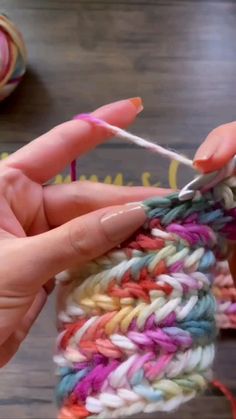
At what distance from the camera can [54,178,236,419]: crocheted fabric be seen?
0.61 meters

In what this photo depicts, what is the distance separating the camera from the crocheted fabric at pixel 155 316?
61cm

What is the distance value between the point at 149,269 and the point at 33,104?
58 cm

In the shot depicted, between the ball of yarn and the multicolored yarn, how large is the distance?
0.47m

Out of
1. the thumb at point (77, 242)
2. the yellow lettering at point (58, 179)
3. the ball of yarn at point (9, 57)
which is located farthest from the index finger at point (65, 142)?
the ball of yarn at point (9, 57)

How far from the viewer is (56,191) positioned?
767 millimetres

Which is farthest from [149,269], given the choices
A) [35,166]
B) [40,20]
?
[40,20]

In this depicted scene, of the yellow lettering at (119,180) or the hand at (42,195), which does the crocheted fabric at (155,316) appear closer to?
the hand at (42,195)

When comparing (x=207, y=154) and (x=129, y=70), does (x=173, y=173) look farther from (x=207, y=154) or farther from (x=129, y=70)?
(x=207, y=154)

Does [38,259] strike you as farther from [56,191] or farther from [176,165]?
[176,165]

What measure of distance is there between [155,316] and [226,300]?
33 centimetres

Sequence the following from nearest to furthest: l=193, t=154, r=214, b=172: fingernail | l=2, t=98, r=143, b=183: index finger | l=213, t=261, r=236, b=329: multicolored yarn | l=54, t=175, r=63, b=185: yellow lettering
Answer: l=193, t=154, r=214, b=172: fingernail → l=2, t=98, r=143, b=183: index finger → l=213, t=261, r=236, b=329: multicolored yarn → l=54, t=175, r=63, b=185: yellow lettering

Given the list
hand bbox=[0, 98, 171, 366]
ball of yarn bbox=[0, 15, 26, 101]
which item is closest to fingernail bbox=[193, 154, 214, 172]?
hand bbox=[0, 98, 171, 366]

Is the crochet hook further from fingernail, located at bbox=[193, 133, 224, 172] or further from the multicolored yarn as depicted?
the multicolored yarn

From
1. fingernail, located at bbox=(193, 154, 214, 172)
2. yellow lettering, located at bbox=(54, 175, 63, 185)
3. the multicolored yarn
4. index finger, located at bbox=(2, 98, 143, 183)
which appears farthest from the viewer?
yellow lettering, located at bbox=(54, 175, 63, 185)
